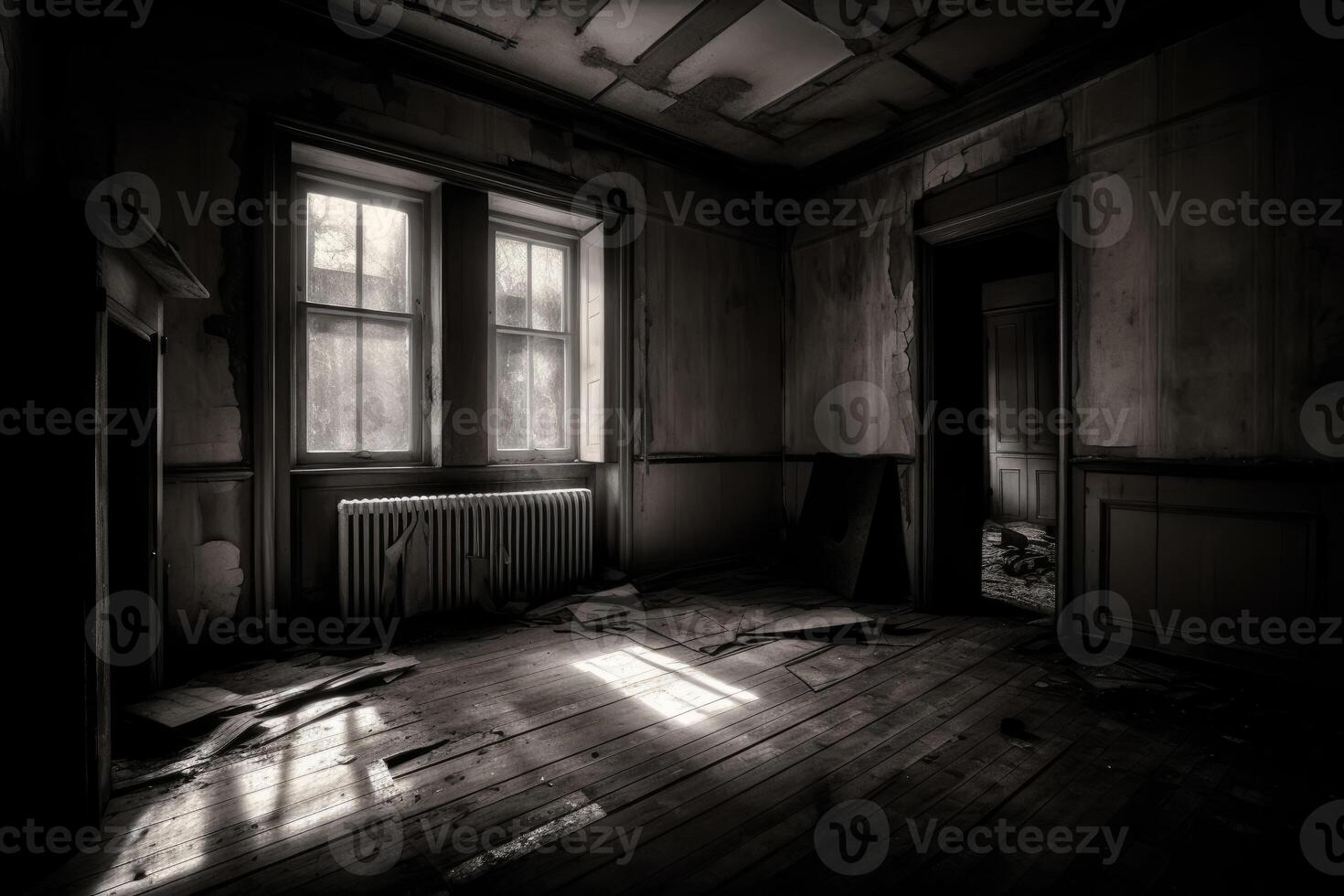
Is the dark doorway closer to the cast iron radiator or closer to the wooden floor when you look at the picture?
the wooden floor

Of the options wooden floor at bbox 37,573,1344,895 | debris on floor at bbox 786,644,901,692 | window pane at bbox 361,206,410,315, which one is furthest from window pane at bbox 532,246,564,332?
debris on floor at bbox 786,644,901,692

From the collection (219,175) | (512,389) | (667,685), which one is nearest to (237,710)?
(667,685)

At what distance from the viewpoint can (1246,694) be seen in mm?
2574

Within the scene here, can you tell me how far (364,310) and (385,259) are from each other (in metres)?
0.37

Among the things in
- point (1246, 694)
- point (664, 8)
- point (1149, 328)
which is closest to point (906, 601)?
point (1246, 694)

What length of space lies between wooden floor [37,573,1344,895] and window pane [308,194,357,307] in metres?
2.04

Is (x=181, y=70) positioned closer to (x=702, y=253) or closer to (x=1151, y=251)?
(x=702, y=253)

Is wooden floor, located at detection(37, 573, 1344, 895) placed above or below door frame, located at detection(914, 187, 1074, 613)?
below

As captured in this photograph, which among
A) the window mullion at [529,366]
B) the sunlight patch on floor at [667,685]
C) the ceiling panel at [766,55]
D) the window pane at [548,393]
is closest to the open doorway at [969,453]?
the ceiling panel at [766,55]

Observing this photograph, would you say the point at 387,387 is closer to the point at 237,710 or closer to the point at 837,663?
the point at 237,710

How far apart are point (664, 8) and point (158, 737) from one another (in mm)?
3921

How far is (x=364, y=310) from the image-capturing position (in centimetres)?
349

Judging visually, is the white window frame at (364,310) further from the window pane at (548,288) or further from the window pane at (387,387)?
the window pane at (548,288)

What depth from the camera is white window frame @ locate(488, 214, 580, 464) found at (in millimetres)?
3998
